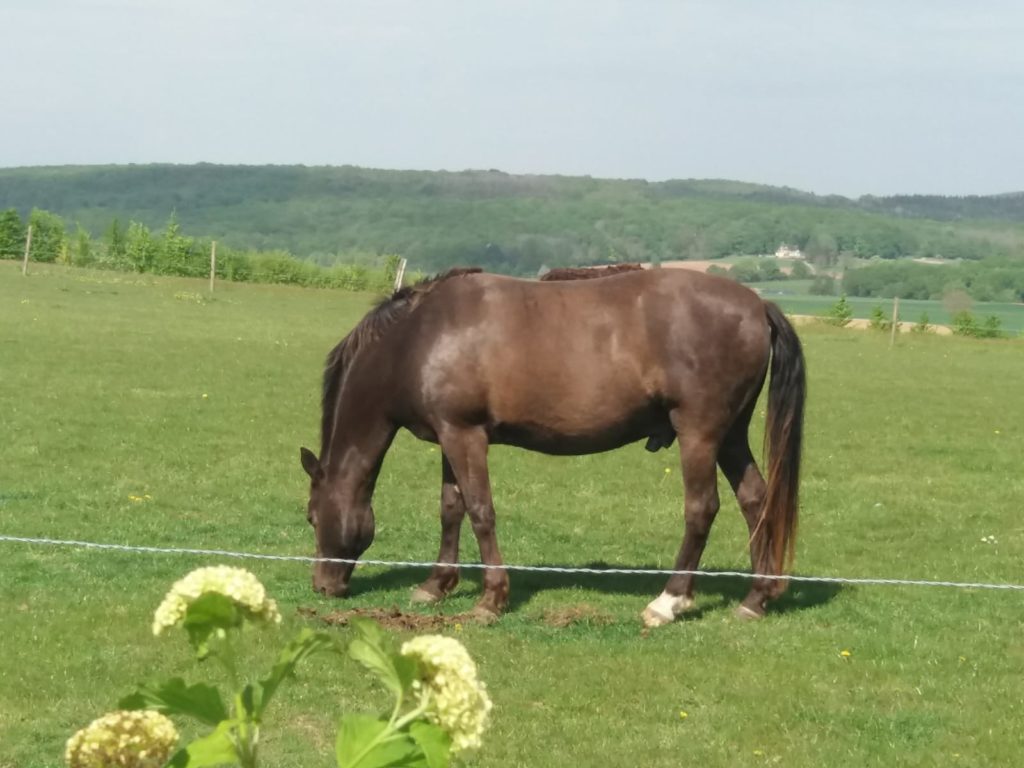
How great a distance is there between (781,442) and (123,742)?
6.93 metres

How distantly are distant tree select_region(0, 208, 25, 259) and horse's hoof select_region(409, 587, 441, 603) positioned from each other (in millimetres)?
48935

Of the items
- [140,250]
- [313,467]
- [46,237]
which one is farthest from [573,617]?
[46,237]

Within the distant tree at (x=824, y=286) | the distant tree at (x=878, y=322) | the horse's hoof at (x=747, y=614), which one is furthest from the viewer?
the distant tree at (x=824, y=286)

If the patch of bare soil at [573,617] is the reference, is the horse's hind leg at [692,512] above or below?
above

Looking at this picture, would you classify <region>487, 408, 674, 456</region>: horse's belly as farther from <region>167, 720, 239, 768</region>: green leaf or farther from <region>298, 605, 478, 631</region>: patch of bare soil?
<region>167, 720, 239, 768</region>: green leaf

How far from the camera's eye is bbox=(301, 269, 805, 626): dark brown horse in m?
8.05

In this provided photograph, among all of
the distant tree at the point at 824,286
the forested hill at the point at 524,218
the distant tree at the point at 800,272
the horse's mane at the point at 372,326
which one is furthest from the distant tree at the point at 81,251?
the forested hill at the point at 524,218

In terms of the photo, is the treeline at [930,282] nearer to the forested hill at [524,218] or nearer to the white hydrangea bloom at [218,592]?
the forested hill at [524,218]

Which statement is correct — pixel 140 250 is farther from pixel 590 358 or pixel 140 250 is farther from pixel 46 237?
pixel 590 358

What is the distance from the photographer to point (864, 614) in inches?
324

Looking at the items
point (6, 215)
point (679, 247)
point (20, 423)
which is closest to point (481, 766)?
point (20, 423)

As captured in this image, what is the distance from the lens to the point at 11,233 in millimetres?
57688

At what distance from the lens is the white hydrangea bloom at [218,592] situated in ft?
5.47

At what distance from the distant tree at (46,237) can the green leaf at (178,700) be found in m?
53.5
